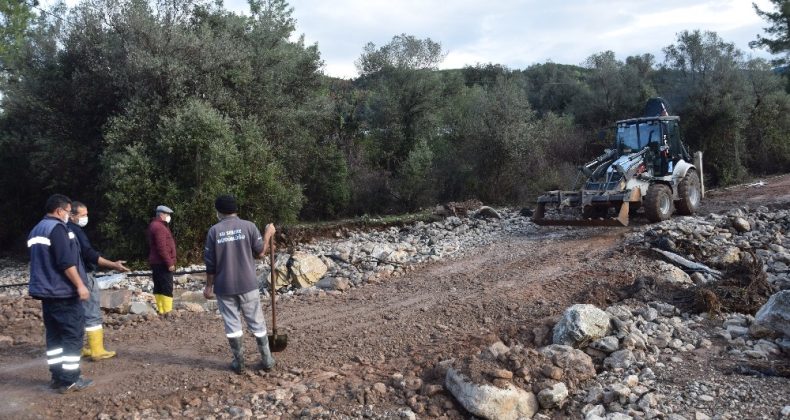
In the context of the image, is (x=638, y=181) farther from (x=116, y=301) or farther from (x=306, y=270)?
(x=116, y=301)

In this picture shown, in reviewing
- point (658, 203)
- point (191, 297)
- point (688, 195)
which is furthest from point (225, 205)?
point (688, 195)

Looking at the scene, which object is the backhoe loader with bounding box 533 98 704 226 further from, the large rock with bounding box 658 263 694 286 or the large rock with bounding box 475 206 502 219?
the large rock with bounding box 658 263 694 286

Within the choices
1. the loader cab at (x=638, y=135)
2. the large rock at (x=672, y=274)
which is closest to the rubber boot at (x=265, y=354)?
the large rock at (x=672, y=274)

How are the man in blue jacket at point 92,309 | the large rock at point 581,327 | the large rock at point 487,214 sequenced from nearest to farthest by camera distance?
1. the large rock at point 581,327
2. the man in blue jacket at point 92,309
3. the large rock at point 487,214

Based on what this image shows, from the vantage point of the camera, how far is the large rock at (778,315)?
5.82m

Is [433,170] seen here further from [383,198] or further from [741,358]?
[741,358]

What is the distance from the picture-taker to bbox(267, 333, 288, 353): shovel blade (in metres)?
6.15

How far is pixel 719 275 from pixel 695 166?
728cm

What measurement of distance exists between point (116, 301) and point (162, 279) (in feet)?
2.89

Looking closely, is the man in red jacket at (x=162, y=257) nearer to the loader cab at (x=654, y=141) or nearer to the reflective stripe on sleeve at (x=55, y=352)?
the reflective stripe on sleeve at (x=55, y=352)

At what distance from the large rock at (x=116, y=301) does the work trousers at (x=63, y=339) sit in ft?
9.90

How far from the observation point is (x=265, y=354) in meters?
5.65

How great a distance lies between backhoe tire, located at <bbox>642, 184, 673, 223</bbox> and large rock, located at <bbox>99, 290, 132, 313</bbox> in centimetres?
1057

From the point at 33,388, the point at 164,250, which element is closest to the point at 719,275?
the point at 164,250
